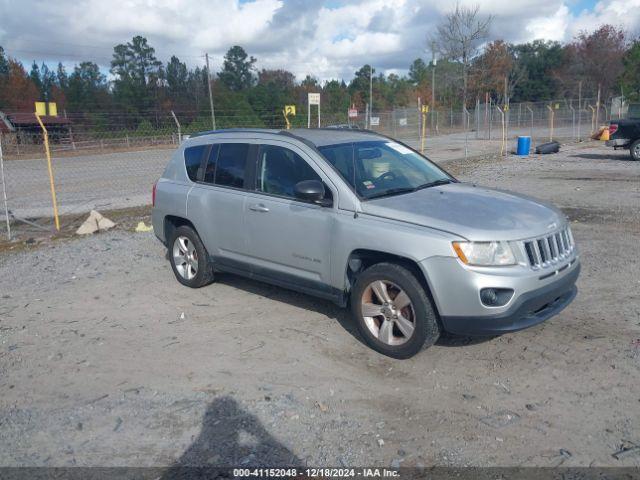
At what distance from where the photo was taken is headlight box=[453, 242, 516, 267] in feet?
13.5

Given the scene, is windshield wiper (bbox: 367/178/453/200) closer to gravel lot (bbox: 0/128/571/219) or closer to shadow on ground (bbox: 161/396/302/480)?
shadow on ground (bbox: 161/396/302/480)

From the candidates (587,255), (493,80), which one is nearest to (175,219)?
(587,255)

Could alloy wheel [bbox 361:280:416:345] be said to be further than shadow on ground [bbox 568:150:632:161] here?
No

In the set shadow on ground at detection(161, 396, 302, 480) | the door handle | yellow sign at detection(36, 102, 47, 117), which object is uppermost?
yellow sign at detection(36, 102, 47, 117)

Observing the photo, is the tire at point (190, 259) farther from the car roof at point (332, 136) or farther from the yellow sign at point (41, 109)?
the yellow sign at point (41, 109)

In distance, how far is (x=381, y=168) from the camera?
5410 millimetres

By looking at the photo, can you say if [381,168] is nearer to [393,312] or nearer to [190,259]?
[393,312]

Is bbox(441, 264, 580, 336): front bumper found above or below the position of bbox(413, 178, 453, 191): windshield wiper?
below

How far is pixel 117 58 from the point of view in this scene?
55375 millimetres

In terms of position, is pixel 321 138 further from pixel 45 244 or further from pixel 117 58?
pixel 117 58

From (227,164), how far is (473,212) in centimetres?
275

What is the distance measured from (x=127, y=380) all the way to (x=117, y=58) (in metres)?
57.3

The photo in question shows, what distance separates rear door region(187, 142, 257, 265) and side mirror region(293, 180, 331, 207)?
1.01m

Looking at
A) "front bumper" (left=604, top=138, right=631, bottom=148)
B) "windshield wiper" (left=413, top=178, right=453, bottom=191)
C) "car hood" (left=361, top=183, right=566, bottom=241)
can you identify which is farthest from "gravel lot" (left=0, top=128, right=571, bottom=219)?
"car hood" (left=361, top=183, right=566, bottom=241)
